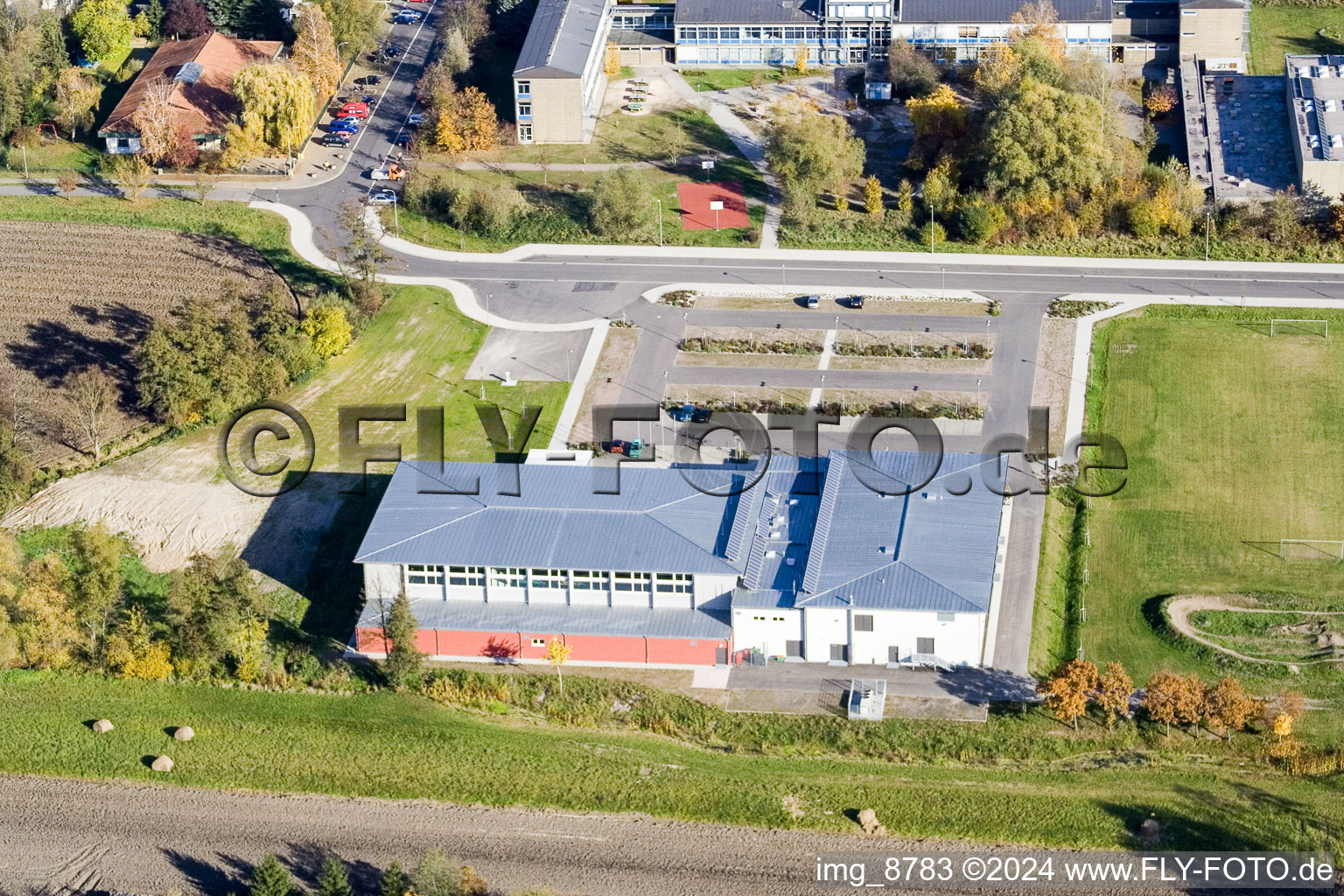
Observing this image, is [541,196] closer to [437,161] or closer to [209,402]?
[437,161]

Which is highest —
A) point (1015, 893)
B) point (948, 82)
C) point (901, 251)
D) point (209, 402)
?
point (948, 82)

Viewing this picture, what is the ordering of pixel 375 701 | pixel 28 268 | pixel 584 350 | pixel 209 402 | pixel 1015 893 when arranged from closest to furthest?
pixel 1015 893
pixel 375 701
pixel 209 402
pixel 584 350
pixel 28 268

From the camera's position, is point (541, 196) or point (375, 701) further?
point (541, 196)

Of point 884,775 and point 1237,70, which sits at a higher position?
point 1237,70

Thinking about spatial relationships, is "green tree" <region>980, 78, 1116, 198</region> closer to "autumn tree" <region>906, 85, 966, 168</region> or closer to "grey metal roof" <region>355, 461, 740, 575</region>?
→ "autumn tree" <region>906, 85, 966, 168</region>

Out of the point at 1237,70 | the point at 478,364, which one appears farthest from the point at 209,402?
the point at 1237,70

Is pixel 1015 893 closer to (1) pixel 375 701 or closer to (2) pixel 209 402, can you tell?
(1) pixel 375 701

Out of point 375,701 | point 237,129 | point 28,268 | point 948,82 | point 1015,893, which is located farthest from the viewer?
point 948,82

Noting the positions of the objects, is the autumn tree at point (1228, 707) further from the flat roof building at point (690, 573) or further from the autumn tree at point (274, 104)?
the autumn tree at point (274, 104)
